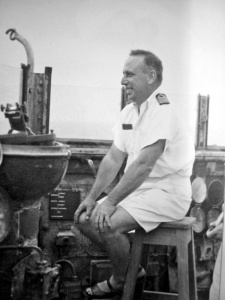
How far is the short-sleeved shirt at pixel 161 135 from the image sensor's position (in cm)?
200

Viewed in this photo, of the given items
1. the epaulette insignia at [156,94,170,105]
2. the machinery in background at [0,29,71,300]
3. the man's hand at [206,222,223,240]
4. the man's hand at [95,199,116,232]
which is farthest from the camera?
the man's hand at [206,222,223,240]

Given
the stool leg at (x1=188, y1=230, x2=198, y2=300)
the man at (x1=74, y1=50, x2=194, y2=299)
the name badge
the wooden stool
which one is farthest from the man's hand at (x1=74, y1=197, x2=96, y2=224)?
the stool leg at (x1=188, y1=230, x2=198, y2=300)

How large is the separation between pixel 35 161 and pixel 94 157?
73 centimetres

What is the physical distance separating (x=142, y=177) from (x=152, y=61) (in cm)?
53

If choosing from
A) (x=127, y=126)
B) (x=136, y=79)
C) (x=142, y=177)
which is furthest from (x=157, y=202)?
(x=136, y=79)

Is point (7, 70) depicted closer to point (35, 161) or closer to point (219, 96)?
point (35, 161)

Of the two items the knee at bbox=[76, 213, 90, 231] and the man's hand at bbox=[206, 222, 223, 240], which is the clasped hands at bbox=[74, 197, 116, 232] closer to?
the knee at bbox=[76, 213, 90, 231]

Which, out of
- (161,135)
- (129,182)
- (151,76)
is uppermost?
(151,76)

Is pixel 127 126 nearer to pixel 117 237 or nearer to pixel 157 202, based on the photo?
pixel 157 202

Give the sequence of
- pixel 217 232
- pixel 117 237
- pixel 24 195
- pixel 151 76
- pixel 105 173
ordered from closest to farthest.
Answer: pixel 24 195 → pixel 117 237 → pixel 151 76 → pixel 105 173 → pixel 217 232

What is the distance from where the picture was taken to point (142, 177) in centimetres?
197

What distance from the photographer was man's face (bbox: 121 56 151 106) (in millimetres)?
2094

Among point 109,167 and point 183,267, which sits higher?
point 109,167

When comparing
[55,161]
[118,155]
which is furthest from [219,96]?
[55,161]
